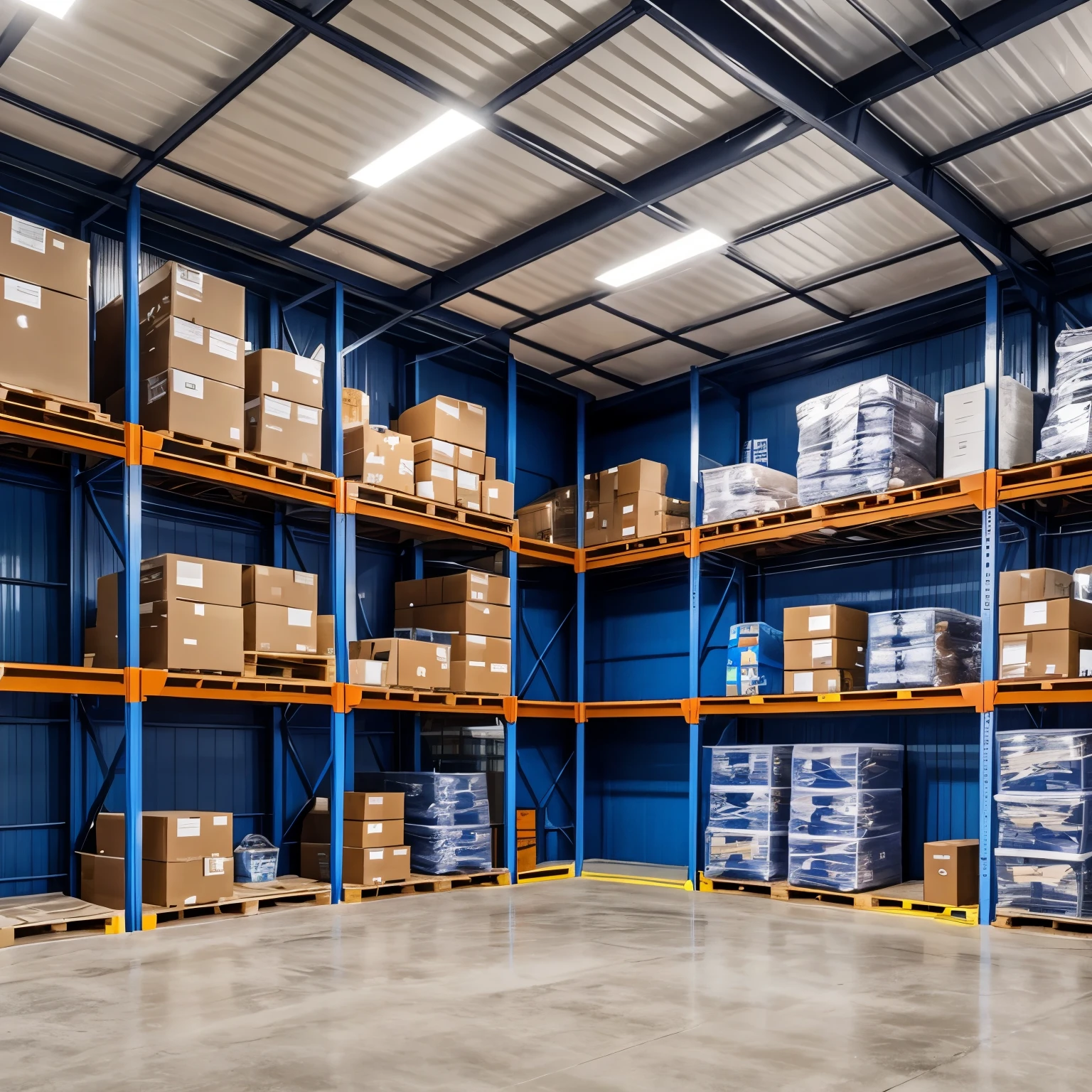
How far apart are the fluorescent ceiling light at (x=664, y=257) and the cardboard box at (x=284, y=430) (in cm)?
289

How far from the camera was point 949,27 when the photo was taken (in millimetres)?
6422

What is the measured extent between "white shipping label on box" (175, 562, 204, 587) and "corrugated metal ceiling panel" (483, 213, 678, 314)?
3.85 metres

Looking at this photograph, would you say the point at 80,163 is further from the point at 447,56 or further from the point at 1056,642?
the point at 1056,642

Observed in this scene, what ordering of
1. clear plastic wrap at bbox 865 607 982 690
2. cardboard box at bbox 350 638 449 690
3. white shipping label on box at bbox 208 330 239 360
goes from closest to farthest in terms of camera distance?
1. white shipping label on box at bbox 208 330 239 360
2. clear plastic wrap at bbox 865 607 982 690
3. cardboard box at bbox 350 638 449 690

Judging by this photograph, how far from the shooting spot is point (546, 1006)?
5242mm

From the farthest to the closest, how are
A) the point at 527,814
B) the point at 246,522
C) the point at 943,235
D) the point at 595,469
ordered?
the point at 595,469 → the point at 527,814 → the point at 246,522 → the point at 943,235

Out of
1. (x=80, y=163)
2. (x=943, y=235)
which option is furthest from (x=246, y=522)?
(x=943, y=235)

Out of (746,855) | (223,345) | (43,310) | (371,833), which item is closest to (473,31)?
(223,345)

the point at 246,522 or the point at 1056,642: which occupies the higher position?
the point at 246,522

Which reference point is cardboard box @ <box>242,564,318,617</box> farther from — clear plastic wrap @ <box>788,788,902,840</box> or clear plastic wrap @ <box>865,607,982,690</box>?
clear plastic wrap @ <box>865,607,982,690</box>

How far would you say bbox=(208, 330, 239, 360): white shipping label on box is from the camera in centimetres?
826

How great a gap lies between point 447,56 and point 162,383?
10.5 ft

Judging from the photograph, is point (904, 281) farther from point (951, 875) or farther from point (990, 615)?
point (951, 875)

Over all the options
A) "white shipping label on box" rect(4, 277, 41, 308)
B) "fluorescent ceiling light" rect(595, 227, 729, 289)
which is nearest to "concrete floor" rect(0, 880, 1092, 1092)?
"white shipping label on box" rect(4, 277, 41, 308)
